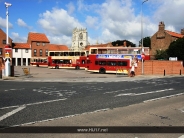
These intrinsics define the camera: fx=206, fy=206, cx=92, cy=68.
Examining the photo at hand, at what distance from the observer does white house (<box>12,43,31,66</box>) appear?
74.1 metres

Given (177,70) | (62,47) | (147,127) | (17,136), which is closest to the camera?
(17,136)

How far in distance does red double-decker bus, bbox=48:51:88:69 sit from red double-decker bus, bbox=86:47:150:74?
10.5 m

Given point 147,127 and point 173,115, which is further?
point 173,115

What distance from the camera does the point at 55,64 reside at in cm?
5200

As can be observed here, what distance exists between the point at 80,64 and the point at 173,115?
137ft

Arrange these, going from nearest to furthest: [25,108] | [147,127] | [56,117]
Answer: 1. [147,127]
2. [56,117]
3. [25,108]

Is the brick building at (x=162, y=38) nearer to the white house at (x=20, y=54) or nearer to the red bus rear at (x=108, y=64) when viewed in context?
the red bus rear at (x=108, y=64)

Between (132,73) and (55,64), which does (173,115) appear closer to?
(132,73)

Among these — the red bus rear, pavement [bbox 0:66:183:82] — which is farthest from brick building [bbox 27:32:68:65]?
pavement [bbox 0:66:183:82]

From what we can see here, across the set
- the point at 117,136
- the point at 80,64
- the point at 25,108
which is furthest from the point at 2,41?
the point at 117,136

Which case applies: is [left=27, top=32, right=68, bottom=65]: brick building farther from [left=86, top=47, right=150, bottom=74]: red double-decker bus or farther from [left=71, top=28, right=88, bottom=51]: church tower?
[left=86, top=47, right=150, bottom=74]: red double-decker bus

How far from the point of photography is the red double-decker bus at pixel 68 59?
4909 cm

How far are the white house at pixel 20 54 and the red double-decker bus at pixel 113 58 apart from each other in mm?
44433

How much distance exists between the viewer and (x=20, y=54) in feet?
247
